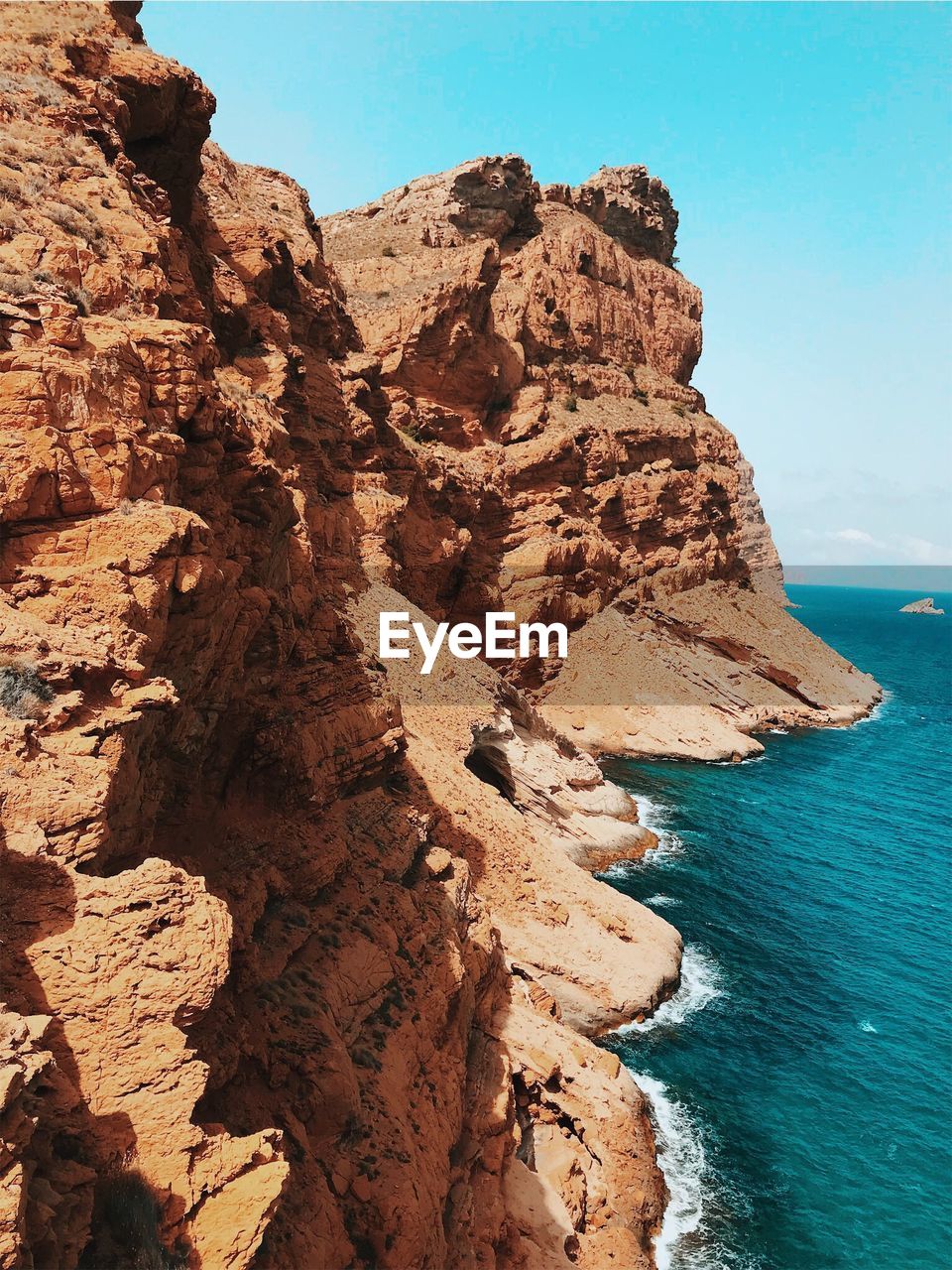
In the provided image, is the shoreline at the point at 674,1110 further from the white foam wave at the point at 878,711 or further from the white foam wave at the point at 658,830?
the white foam wave at the point at 878,711

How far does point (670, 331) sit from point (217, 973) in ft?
298

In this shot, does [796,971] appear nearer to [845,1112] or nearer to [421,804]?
[845,1112]

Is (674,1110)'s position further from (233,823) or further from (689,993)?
(233,823)

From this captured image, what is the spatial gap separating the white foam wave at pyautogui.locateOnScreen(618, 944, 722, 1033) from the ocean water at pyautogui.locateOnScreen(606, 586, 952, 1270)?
0.23ft

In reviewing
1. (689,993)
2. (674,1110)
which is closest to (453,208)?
(689,993)

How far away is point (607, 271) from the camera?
80.4 metres

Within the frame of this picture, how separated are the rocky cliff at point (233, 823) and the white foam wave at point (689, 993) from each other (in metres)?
0.63

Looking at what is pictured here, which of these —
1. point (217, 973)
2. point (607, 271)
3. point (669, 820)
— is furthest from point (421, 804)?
point (607, 271)

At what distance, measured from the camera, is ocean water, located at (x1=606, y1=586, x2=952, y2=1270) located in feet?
58.2

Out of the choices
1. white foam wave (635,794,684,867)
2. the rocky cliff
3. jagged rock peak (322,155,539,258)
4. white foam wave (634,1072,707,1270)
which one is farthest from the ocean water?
jagged rock peak (322,155,539,258)

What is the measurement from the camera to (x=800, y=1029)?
24531 millimetres

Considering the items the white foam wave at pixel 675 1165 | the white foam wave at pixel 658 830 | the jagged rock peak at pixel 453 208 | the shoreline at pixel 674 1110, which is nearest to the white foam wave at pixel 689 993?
the shoreline at pixel 674 1110

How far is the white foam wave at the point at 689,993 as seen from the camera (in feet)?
78.6

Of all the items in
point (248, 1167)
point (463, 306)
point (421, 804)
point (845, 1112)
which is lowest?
point (845, 1112)
